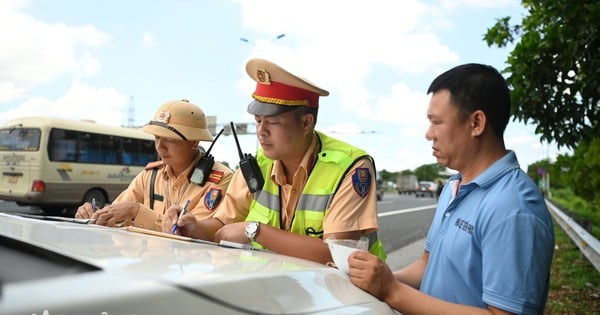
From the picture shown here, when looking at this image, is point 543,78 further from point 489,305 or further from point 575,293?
point 489,305

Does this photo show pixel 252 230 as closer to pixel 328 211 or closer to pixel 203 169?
pixel 328 211

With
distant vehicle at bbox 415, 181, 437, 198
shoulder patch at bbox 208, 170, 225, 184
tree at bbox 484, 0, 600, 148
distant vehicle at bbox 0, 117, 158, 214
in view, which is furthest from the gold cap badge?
distant vehicle at bbox 415, 181, 437, 198

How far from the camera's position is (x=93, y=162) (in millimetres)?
16062

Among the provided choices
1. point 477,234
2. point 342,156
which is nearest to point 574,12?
point 342,156

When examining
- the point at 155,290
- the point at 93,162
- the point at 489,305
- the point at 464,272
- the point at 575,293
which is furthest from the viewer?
the point at 93,162

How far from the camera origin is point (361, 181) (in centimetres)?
229

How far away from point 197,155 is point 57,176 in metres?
13.1

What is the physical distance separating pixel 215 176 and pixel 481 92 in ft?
5.94

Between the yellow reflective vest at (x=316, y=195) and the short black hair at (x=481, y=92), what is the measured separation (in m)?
0.64

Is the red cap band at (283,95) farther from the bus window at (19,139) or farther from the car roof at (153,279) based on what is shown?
the bus window at (19,139)

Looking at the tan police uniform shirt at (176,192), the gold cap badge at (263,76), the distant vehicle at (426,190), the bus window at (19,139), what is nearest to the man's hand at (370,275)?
the gold cap badge at (263,76)

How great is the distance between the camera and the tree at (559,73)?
4.48 meters

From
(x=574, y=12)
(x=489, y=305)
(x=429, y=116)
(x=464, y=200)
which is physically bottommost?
(x=489, y=305)

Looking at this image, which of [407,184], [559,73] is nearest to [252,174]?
[559,73]
